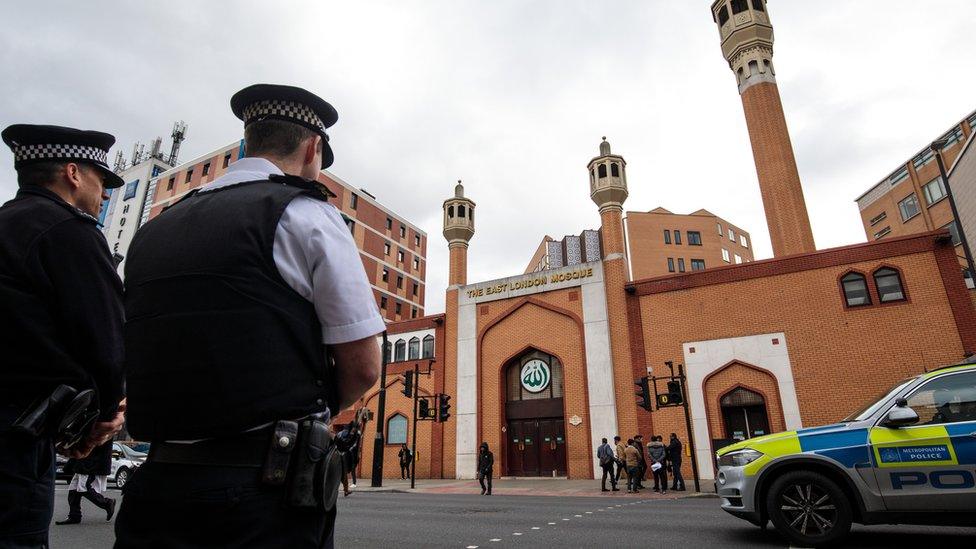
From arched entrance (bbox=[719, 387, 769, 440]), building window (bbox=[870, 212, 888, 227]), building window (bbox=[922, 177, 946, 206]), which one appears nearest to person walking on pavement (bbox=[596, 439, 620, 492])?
arched entrance (bbox=[719, 387, 769, 440])

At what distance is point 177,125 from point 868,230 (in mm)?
74135

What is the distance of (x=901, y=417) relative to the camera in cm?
512

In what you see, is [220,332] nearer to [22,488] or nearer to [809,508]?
[22,488]

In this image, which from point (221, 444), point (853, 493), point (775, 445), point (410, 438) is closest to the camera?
point (221, 444)

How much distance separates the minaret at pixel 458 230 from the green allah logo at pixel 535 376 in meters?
5.84

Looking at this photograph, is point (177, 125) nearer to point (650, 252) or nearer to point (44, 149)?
point (650, 252)

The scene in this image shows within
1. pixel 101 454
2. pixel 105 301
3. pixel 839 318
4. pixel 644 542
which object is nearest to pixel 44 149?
pixel 105 301

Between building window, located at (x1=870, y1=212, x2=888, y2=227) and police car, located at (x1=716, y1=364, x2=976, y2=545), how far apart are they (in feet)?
156

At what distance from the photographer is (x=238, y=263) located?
1571 millimetres

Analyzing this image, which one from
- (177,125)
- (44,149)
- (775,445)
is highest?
(177,125)

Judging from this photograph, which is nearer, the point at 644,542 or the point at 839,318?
the point at 644,542

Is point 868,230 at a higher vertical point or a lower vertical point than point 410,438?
higher

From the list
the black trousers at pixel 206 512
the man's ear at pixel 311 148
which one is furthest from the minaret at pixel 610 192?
the black trousers at pixel 206 512

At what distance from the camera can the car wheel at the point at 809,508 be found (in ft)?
17.8
